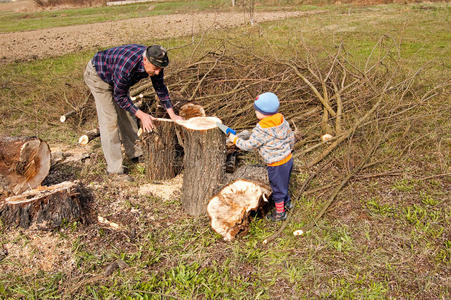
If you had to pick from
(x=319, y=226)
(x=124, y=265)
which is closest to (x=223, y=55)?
(x=319, y=226)

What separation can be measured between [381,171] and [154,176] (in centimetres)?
252

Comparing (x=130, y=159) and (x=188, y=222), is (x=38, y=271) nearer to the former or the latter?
(x=188, y=222)

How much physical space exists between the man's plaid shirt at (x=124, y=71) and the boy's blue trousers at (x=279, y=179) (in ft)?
4.35

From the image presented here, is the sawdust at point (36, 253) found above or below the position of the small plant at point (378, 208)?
below

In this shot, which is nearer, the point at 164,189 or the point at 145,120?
the point at 145,120

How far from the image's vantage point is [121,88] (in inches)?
119

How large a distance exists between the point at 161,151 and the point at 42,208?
1.23 metres

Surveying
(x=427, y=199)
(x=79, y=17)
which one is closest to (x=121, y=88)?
(x=427, y=199)

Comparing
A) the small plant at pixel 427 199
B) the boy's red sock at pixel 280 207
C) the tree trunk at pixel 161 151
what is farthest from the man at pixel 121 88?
the small plant at pixel 427 199

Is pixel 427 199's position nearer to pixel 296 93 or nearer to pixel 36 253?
pixel 296 93

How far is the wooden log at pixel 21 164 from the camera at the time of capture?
3094 mm

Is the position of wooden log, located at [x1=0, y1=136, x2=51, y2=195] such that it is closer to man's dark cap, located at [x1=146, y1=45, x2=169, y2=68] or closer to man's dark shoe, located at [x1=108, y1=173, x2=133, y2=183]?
man's dark shoe, located at [x1=108, y1=173, x2=133, y2=183]

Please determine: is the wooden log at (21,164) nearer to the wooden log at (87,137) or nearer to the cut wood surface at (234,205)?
the wooden log at (87,137)

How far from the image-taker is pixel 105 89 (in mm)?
3400
